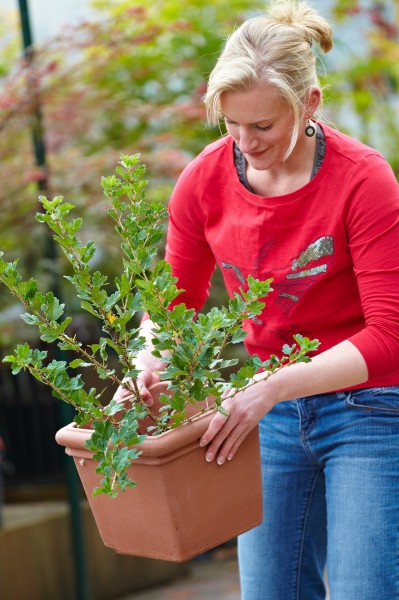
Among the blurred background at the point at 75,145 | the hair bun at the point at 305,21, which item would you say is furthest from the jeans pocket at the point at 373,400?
the blurred background at the point at 75,145

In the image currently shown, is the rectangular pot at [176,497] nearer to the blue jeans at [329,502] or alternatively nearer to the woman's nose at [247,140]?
the blue jeans at [329,502]

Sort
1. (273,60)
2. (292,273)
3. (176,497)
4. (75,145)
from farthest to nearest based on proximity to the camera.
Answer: (75,145) < (292,273) < (273,60) < (176,497)

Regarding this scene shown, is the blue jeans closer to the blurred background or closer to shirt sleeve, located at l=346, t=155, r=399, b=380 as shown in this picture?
shirt sleeve, located at l=346, t=155, r=399, b=380

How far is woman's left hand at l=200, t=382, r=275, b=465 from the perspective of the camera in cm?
191

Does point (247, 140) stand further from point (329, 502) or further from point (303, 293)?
point (329, 502)

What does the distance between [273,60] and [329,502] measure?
857mm

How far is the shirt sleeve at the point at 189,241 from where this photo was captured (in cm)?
222

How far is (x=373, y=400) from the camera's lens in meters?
2.07

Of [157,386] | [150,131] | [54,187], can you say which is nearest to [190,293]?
[157,386]

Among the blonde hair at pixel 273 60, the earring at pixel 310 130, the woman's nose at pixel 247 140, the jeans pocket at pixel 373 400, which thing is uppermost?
the blonde hair at pixel 273 60

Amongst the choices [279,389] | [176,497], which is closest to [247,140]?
[279,389]

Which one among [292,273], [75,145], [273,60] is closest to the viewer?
[273,60]

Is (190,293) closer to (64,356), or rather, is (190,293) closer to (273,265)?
(273,265)

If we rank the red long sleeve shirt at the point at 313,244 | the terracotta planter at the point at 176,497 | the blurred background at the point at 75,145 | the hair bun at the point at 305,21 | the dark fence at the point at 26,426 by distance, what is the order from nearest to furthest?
the terracotta planter at the point at 176,497
the red long sleeve shirt at the point at 313,244
the hair bun at the point at 305,21
the blurred background at the point at 75,145
the dark fence at the point at 26,426
